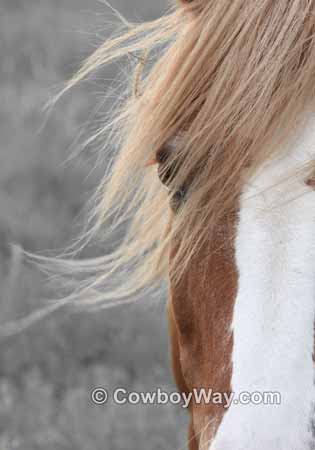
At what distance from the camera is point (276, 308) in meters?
1.49

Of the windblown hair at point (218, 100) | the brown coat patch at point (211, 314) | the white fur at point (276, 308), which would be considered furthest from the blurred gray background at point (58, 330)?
the white fur at point (276, 308)

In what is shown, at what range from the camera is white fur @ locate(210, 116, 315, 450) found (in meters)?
1.39

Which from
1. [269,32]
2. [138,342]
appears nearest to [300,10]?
[269,32]

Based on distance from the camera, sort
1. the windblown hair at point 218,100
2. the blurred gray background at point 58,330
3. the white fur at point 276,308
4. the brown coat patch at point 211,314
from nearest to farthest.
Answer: the white fur at point 276,308, the brown coat patch at point 211,314, the windblown hair at point 218,100, the blurred gray background at point 58,330

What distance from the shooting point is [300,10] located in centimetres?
172

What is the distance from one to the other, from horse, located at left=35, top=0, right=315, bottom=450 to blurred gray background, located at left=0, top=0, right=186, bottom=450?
435 mm

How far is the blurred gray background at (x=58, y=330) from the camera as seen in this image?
3.46 metres

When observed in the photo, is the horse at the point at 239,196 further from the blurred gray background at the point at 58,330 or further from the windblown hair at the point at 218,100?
the blurred gray background at the point at 58,330

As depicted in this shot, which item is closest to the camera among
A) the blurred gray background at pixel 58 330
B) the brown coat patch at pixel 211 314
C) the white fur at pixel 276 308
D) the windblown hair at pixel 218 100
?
the white fur at pixel 276 308

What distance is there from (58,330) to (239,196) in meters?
2.57

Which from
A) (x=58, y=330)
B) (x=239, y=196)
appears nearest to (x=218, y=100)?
(x=239, y=196)

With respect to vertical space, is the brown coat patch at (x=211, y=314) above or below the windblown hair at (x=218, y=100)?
below

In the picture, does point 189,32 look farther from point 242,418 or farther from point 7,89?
point 7,89

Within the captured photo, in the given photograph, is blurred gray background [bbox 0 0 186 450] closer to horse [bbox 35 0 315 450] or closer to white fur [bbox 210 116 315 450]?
horse [bbox 35 0 315 450]
